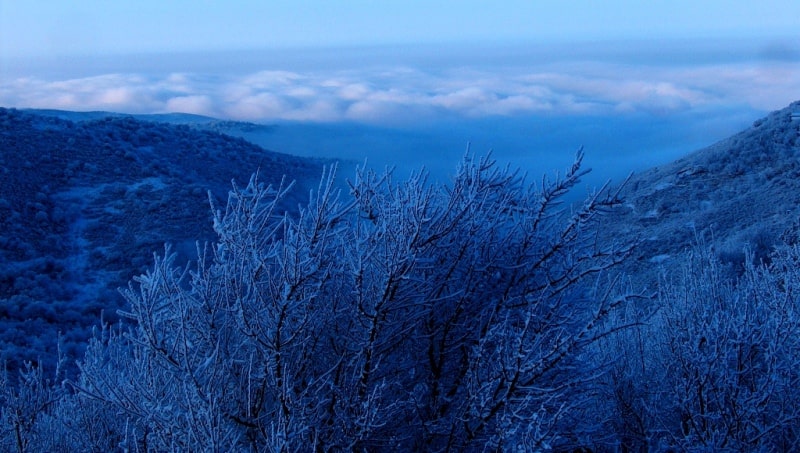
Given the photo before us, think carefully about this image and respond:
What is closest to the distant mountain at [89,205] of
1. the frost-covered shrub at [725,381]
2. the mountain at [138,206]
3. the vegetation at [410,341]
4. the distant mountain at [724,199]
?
the mountain at [138,206]

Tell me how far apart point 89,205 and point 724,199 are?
21.5 meters

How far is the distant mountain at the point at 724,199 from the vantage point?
1719cm

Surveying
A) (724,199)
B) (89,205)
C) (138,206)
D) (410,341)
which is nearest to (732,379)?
(410,341)

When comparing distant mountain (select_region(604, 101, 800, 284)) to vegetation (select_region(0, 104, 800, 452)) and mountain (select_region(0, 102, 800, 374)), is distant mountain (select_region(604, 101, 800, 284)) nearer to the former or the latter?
mountain (select_region(0, 102, 800, 374))

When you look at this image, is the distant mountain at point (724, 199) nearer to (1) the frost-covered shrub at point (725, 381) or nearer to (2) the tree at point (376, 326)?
(1) the frost-covered shrub at point (725, 381)

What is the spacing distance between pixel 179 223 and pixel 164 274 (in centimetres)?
1902

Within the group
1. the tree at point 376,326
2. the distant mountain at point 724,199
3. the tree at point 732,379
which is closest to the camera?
the tree at point 376,326

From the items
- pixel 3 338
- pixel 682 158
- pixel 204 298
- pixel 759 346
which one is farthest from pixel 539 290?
pixel 682 158

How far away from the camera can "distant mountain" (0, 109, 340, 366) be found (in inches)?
653

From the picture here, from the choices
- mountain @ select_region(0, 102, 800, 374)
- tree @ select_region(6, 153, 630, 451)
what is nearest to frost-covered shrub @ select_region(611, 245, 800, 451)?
tree @ select_region(6, 153, 630, 451)

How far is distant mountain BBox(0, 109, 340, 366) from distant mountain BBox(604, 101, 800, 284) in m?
11.8

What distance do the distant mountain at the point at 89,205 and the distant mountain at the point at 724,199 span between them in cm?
1184

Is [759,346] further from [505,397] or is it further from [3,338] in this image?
[3,338]

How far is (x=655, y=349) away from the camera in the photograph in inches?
274
